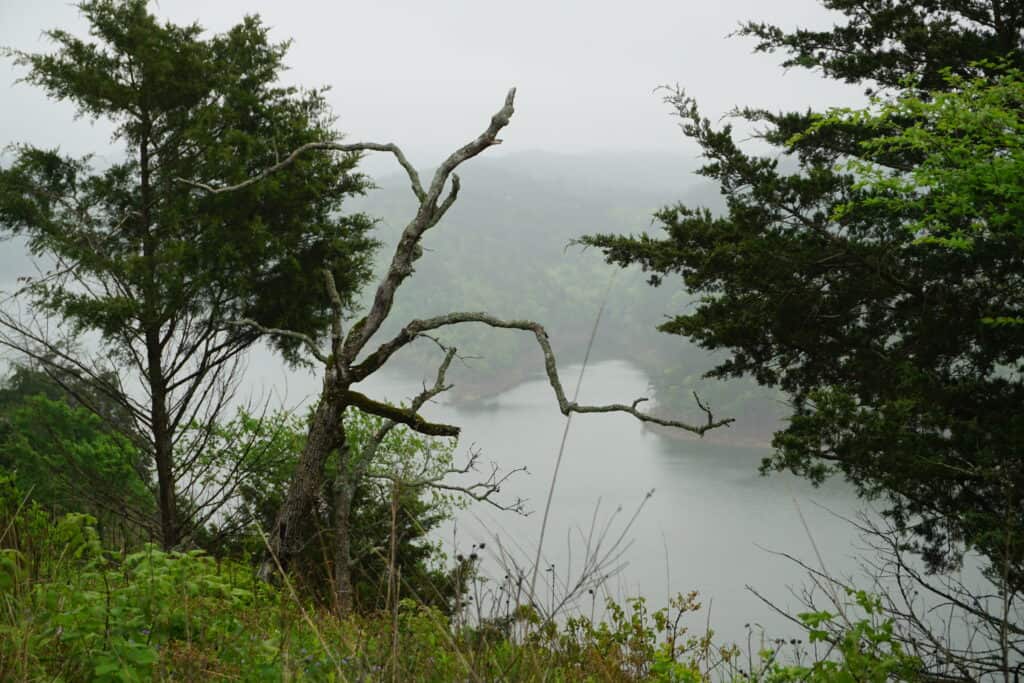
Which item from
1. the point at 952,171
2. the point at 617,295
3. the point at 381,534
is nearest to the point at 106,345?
the point at 381,534

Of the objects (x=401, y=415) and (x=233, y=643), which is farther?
(x=401, y=415)

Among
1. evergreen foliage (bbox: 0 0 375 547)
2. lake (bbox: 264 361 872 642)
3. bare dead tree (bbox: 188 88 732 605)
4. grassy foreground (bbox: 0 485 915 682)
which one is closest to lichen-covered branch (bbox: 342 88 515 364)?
bare dead tree (bbox: 188 88 732 605)

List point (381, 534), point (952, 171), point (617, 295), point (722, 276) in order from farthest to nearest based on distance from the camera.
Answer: point (617, 295) → point (381, 534) → point (722, 276) → point (952, 171)

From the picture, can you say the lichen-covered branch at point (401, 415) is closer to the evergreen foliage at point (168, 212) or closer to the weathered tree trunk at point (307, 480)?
the weathered tree trunk at point (307, 480)

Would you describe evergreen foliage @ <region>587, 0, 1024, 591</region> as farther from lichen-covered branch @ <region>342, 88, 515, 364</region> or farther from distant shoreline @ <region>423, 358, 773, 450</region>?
distant shoreline @ <region>423, 358, 773, 450</region>

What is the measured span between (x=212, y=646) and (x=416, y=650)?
0.80 m

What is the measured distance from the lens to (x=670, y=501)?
4975 cm

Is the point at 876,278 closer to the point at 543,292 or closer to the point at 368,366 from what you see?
the point at 368,366

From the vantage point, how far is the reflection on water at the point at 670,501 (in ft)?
127

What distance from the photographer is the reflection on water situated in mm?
38606

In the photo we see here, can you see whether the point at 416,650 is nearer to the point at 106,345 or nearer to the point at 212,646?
the point at 212,646

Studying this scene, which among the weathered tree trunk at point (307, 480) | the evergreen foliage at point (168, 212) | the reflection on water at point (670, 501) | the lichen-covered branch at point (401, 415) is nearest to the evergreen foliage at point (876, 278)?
the lichen-covered branch at point (401, 415)

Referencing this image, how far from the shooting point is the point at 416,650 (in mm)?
2148

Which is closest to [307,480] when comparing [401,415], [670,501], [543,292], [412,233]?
[401,415]
